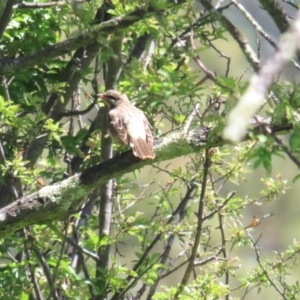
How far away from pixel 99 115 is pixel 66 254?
4.27ft

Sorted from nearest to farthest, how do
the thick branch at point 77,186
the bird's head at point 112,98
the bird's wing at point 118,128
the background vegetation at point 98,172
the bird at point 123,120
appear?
1. the thick branch at point 77,186
2. the background vegetation at point 98,172
3. the bird at point 123,120
4. the bird's wing at point 118,128
5. the bird's head at point 112,98

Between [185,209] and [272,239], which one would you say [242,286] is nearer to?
[185,209]

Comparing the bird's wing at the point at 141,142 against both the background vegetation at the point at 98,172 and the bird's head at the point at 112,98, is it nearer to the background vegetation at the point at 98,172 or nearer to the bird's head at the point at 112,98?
the background vegetation at the point at 98,172

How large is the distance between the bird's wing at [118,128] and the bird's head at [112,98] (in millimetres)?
93

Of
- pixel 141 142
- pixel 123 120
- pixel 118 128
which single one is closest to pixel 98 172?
pixel 141 142

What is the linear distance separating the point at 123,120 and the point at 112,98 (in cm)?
31

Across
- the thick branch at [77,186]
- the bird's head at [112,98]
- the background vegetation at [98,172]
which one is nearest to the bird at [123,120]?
the bird's head at [112,98]

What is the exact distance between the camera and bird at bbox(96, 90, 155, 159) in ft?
16.6

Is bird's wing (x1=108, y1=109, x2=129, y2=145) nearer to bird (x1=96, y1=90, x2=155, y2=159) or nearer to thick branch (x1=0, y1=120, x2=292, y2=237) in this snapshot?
bird (x1=96, y1=90, x2=155, y2=159)

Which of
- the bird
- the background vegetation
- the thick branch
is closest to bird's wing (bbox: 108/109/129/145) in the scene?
the bird

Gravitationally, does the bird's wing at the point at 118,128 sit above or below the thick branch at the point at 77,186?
above

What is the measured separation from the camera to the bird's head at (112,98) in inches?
213

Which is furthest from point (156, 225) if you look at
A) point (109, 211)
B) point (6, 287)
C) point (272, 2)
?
point (272, 2)

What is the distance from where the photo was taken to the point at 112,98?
5.55m
